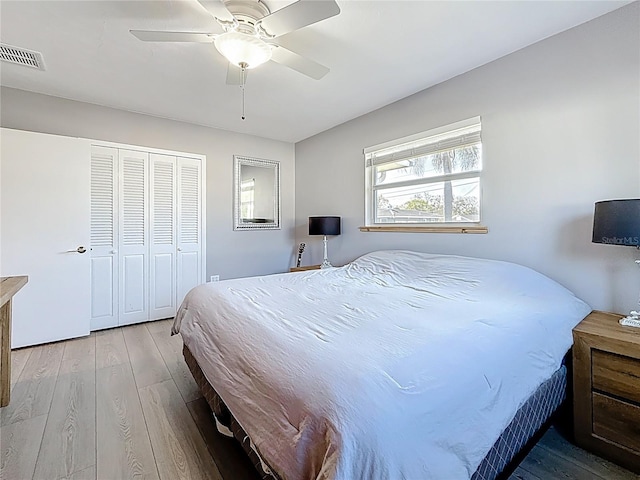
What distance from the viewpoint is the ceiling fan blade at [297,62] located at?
6.47 ft

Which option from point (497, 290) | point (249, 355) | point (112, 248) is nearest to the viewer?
point (249, 355)

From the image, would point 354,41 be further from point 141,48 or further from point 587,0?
point 141,48

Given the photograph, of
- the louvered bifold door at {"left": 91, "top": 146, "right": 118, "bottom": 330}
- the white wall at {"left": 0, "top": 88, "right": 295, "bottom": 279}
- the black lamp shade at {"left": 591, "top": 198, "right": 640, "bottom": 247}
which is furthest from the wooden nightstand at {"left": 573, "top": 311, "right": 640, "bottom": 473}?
the louvered bifold door at {"left": 91, "top": 146, "right": 118, "bottom": 330}

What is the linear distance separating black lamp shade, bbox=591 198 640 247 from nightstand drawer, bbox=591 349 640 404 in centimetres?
61

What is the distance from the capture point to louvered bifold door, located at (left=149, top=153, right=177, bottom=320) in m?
3.69

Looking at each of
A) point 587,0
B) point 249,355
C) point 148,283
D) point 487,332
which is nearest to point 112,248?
point 148,283

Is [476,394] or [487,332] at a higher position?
[487,332]

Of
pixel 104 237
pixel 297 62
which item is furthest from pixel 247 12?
pixel 104 237

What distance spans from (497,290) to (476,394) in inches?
46.1

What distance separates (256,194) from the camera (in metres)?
4.64

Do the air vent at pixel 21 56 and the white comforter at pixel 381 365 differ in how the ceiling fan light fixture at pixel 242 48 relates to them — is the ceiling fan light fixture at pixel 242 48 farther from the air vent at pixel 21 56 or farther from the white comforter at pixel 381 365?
the air vent at pixel 21 56

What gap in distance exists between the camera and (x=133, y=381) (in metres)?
2.30

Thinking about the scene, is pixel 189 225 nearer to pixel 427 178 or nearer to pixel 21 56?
pixel 21 56

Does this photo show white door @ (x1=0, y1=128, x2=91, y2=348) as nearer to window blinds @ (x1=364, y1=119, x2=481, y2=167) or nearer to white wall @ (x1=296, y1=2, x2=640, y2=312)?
window blinds @ (x1=364, y1=119, x2=481, y2=167)
